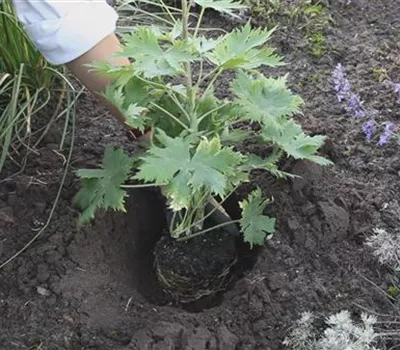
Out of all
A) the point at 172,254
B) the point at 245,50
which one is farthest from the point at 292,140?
the point at 172,254

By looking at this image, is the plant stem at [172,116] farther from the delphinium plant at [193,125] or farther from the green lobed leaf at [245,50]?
the green lobed leaf at [245,50]

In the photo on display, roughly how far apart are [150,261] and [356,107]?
2.32 ft

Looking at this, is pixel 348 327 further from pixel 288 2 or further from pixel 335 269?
pixel 288 2

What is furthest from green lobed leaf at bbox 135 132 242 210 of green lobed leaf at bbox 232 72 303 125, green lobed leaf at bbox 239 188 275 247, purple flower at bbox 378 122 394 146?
purple flower at bbox 378 122 394 146

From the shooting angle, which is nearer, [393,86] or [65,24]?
[65,24]

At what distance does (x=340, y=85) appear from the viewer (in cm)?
236

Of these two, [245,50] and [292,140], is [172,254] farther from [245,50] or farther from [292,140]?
[245,50]

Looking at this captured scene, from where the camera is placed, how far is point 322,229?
79.8 inches

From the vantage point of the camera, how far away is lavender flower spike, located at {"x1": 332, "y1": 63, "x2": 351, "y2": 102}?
2.34 m

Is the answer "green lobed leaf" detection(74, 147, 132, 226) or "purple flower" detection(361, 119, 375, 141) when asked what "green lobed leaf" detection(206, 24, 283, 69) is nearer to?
"green lobed leaf" detection(74, 147, 132, 226)

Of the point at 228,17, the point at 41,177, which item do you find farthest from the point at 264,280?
the point at 228,17

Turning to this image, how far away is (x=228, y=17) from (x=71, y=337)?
1.34m

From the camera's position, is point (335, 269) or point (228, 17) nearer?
point (335, 269)

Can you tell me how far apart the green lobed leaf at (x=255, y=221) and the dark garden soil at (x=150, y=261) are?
0.09 metres
